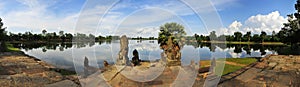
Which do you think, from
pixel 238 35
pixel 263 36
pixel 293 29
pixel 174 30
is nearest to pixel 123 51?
pixel 174 30

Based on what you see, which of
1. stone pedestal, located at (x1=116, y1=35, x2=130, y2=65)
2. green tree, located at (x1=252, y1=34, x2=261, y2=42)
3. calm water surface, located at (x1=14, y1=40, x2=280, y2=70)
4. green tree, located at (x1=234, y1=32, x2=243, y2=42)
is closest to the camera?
stone pedestal, located at (x1=116, y1=35, x2=130, y2=65)

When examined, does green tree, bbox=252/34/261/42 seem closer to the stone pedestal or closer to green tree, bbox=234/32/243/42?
green tree, bbox=234/32/243/42

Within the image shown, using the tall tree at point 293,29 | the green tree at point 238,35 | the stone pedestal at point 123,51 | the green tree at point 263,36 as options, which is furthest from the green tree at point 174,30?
the green tree at point 238,35

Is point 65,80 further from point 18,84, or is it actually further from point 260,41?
point 260,41

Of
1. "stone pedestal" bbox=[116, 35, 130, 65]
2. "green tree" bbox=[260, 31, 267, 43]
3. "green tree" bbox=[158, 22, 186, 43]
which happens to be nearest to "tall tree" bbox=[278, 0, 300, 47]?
"green tree" bbox=[158, 22, 186, 43]

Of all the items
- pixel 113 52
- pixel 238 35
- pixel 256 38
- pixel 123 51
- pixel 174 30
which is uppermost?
pixel 238 35

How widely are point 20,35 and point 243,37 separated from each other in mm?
105456

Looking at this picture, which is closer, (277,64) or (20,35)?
(277,64)

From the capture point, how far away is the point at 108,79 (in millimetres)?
10680

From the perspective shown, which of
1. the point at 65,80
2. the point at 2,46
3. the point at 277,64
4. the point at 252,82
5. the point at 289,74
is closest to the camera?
the point at 65,80

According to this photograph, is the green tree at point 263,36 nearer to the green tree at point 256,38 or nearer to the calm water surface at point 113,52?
the green tree at point 256,38

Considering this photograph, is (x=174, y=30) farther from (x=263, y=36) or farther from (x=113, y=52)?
(x=263, y=36)

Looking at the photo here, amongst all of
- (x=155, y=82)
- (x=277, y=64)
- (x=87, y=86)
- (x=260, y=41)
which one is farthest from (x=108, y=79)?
(x=260, y=41)

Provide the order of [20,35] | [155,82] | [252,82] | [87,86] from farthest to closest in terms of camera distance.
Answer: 1. [20,35]
2. [252,82]
3. [155,82]
4. [87,86]
